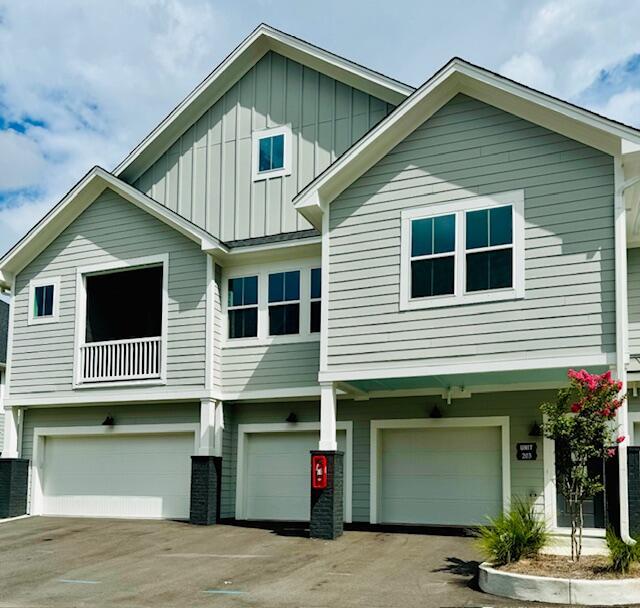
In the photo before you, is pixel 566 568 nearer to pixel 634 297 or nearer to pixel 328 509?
pixel 328 509

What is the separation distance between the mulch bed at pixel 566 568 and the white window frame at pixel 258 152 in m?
10.5

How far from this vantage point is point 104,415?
759 inches

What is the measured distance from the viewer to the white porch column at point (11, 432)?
1956 centimetres

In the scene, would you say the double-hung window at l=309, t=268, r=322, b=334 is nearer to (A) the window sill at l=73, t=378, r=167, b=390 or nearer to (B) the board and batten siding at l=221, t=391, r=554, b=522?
(B) the board and batten siding at l=221, t=391, r=554, b=522

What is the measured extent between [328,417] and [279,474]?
3266 mm

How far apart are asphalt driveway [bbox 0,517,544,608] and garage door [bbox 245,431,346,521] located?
138cm

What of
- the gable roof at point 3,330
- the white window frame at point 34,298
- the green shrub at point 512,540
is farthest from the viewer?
the gable roof at point 3,330

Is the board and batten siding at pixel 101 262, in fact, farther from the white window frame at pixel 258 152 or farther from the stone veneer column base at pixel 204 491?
the white window frame at pixel 258 152

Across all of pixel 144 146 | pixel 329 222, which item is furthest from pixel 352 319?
pixel 144 146

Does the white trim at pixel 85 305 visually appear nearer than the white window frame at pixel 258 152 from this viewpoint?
Yes

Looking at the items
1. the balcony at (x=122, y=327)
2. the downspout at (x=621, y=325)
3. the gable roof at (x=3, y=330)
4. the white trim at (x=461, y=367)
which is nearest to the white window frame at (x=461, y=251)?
the white trim at (x=461, y=367)


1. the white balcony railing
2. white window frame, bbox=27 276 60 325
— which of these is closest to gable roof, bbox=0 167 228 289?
white window frame, bbox=27 276 60 325

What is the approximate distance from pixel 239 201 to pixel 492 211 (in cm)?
688

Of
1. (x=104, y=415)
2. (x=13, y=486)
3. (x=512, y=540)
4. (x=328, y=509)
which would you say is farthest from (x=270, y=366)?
(x=512, y=540)
